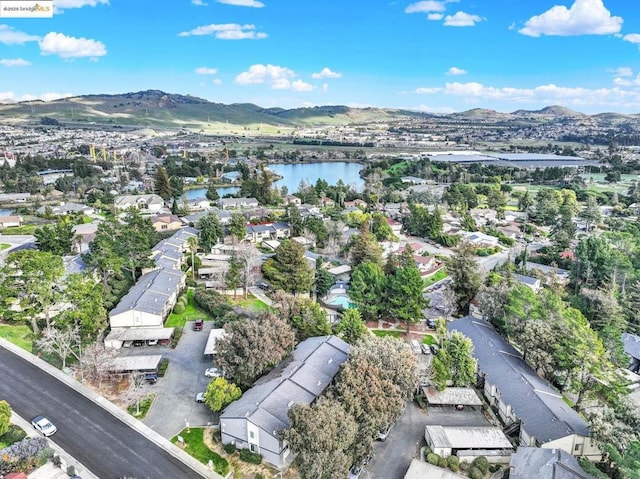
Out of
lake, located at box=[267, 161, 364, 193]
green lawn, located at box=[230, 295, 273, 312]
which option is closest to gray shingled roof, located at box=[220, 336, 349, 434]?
green lawn, located at box=[230, 295, 273, 312]

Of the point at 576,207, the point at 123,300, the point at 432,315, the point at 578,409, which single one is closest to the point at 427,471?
the point at 578,409

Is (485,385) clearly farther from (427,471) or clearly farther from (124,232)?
(124,232)

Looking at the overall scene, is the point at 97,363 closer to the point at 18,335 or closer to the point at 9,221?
the point at 18,335

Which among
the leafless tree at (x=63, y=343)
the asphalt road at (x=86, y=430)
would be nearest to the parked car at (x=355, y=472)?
the asphalt road at (x=86, y=430)

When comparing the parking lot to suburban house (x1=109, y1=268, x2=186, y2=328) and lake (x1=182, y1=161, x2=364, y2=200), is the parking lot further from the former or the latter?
lake (x1=182, y1=161, x2=364, y2=200)

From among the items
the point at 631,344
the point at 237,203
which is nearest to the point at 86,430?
the point at 631,344

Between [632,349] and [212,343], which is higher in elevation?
[212,343]
